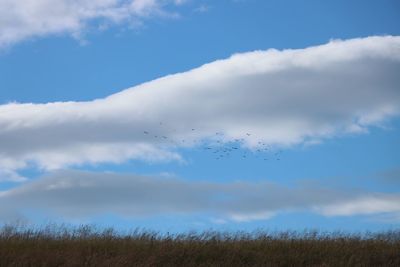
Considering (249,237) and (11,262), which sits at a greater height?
(249,237)

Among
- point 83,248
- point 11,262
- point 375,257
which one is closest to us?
point 11,262

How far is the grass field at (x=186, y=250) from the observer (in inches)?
658

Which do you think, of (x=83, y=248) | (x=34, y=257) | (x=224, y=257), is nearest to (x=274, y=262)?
(x=224, y=257)

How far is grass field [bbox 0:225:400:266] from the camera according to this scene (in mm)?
16719

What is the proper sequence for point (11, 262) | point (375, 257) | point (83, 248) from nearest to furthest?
1. point (11, 262)
2. point (83, 248)
3. point (375, 257)

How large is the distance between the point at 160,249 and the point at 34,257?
3.26m

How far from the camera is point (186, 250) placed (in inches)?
715

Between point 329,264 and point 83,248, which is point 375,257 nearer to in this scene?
point 329,264

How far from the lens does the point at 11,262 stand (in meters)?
16.0

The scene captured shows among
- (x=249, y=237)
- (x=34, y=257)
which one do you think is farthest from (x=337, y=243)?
(x=34, y=257)

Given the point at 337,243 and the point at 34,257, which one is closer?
the point at 34,257

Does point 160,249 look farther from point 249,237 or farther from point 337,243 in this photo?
point 337,243

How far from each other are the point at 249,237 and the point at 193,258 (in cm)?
292

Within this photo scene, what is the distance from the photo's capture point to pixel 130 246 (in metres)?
18.2
